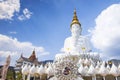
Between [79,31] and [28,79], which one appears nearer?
[28,79]

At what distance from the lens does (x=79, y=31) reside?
40469mm

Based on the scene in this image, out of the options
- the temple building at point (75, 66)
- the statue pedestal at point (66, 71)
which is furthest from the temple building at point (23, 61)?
the statue pedestal at point (66, 71)

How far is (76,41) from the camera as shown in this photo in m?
39.1

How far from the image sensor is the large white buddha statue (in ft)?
122

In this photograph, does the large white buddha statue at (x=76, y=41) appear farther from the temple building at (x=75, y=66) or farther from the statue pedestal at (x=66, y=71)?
the statue pedestal at (x=66, y=71)

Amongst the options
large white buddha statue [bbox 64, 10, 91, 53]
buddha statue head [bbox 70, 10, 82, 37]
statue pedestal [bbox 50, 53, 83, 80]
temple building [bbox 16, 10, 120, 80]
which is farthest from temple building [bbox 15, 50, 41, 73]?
statue pedestal [bbox 50, 53, 83, 80]

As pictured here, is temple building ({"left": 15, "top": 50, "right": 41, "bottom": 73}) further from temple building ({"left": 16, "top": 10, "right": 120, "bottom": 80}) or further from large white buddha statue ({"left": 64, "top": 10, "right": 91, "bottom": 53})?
large white buddha statue ({"left": 64, "top": 10, "right": 91, "bottom": 53})

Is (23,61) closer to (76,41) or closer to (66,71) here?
(76,41)

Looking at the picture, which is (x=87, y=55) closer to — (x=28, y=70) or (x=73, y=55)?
(x=73, y=55)

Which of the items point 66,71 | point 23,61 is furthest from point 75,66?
point 23,61

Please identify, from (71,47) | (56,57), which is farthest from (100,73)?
(71,47)

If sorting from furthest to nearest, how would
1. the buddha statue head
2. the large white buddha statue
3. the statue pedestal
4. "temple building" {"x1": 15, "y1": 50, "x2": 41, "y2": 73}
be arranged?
"temple building" {"x1": 15, "y1": 50, "x2": 41, "y2": 73} → the buddha statue head → the large white buddha statue → the statue pedestal

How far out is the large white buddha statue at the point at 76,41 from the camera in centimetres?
3709

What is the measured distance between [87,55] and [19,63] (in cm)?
1973
